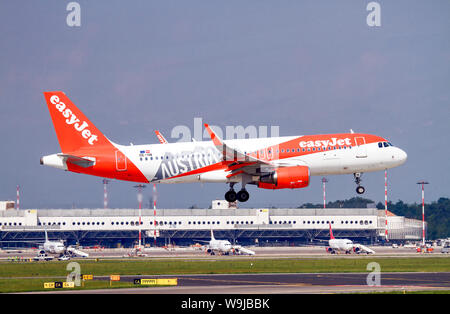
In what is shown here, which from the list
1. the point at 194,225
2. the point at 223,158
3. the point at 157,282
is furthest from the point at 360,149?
the point at 194,225

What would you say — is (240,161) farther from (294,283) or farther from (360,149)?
(294,283)

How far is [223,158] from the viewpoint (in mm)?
73062

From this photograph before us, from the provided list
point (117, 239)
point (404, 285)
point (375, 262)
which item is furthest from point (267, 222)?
point (404, 285)

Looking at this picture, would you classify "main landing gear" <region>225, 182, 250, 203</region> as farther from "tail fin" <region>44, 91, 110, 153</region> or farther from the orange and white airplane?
"tail fin" <region>44, 91, 110, 153</region>

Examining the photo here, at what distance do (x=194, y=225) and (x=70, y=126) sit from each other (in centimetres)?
12056

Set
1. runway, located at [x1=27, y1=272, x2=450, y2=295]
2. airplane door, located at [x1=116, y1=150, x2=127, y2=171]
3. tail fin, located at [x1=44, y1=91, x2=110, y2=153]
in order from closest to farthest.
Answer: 1. runway, located at [x1=27, y1=272, x2=450, y2=295]
2. airplane door, located at [x1=116, y1=150, x2=127, y2=171]
3. tail fin, located at [x1=44, y1=91, x2=110, y2=153]

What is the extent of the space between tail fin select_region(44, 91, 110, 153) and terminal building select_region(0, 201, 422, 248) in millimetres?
113654

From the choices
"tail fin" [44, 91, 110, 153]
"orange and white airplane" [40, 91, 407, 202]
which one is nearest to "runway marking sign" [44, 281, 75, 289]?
"orange and white airplane" [40, 91, 407, 202]

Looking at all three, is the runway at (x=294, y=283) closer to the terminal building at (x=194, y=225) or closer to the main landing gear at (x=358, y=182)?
the main landing gear at (x=358, y=182)

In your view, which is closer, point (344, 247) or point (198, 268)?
point (198, 268)

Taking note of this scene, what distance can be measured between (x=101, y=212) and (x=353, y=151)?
128928mm

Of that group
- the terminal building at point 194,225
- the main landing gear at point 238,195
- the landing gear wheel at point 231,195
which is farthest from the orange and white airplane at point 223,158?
the terminal building at point 194,225

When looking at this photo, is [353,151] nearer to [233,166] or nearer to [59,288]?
[233,166]

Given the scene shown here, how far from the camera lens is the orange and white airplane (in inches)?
2862
